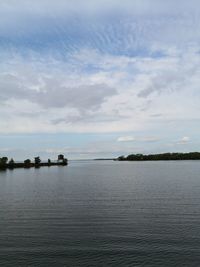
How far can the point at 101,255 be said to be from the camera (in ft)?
90.8

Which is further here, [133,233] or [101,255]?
[133,233]

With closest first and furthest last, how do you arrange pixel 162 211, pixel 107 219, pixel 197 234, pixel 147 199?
1. pixel 197 234
2. pixel 107 219
3. pixel 162 211
4. pixel 147 199

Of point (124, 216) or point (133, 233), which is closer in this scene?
point (133, 233)

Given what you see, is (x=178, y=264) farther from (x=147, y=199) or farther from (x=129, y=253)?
(x=147, y=199)

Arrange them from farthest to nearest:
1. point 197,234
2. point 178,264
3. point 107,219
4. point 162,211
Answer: point 162,211 → point 107,219 → point 197,234 → point 178,264

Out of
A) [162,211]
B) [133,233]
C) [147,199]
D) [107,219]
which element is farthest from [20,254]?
[147,199]

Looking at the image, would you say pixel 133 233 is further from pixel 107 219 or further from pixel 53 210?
pixel 53 210

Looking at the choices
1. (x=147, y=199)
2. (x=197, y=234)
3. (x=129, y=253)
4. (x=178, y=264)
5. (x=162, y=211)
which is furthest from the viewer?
(x=147, y=199)

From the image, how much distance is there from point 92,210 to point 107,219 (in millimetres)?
6325

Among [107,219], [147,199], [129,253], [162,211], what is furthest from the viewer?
[147,199]

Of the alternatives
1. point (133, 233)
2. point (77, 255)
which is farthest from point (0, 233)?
point (133, 233)

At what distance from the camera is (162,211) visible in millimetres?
45531

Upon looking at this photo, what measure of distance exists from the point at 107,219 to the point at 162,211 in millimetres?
8654

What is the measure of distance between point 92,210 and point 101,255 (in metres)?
Answer: 19.2
